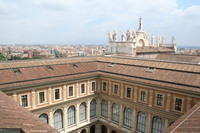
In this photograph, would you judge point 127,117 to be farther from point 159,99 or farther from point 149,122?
point 159,99

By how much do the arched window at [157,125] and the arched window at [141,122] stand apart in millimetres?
1690

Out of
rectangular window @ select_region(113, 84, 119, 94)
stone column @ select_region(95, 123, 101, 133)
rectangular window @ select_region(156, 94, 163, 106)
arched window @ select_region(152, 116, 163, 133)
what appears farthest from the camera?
stone column @ select_region(95, 123, 101, 133)

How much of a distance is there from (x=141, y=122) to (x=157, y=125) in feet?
9.72

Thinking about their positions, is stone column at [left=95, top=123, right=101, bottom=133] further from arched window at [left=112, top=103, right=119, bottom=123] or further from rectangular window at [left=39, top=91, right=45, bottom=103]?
rectangular window at [left=39, top=91, right=45, bottom=103]

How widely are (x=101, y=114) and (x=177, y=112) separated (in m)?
16.7

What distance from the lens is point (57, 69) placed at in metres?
33.6

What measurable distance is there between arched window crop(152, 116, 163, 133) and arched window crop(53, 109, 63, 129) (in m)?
16.2

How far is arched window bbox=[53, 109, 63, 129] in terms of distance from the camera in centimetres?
3250

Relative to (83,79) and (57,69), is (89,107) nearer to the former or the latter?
(83,79)

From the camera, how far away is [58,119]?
3294 cm

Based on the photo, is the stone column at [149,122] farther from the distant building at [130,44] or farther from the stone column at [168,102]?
the distant building at [130,44]

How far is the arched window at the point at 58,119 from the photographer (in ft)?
107

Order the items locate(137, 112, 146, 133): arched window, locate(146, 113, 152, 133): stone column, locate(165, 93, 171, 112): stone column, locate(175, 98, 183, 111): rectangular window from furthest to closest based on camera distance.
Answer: locate(137, 112, 146, 133): arched window < locate(146, 113, 152, 133): stone column < locate(165, 93, 171, 112): stone column < locate(175, 98, 183, 111): rectangular window

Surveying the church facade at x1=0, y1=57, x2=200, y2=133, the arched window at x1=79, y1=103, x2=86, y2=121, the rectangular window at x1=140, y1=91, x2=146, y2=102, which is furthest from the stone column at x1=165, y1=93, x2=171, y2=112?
the arched window at x1=79, y1=103, x2=86, y2=121
